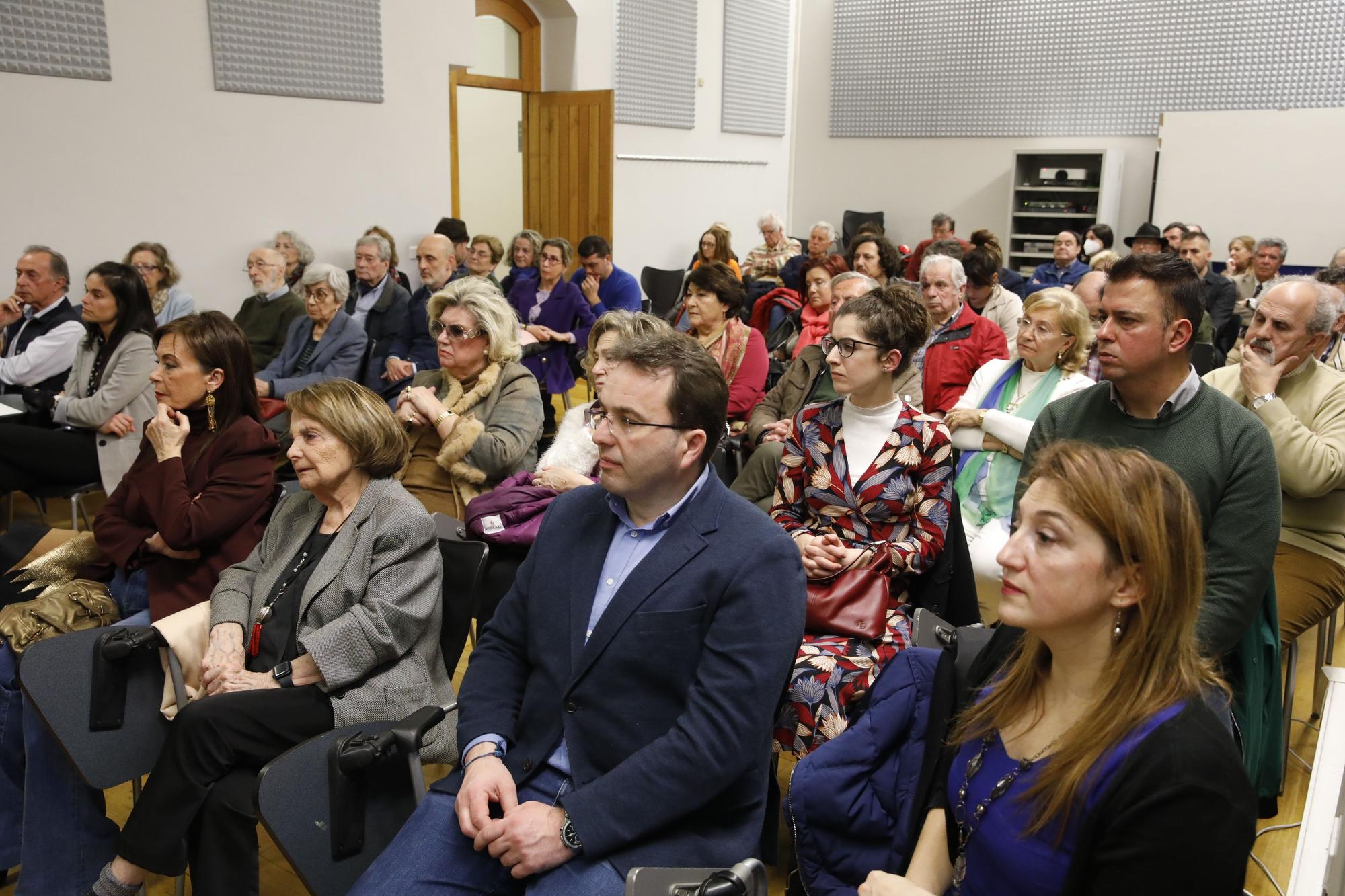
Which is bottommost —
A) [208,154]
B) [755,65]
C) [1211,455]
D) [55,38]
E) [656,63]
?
[1211,455]

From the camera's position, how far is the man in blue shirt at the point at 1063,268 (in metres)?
8.27

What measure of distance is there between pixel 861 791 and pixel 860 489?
3.75 feet

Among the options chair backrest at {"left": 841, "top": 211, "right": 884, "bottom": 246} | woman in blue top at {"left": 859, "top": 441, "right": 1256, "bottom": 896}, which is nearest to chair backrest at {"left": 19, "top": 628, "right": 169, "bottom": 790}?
woman in blue top at {"left": 859, "top": 441, "right": 1256, "bottom": 896}

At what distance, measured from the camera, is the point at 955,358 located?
4.36 metres

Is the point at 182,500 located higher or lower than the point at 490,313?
lower

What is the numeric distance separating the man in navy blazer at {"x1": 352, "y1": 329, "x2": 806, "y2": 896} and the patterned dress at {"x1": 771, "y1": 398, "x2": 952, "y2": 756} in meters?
A: 0.55

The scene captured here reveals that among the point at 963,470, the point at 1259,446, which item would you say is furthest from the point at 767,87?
the point at 1259,446

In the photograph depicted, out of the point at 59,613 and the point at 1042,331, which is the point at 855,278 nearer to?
the point at 1042,331

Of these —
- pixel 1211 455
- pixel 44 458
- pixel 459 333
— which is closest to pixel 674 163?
pixel 44 458

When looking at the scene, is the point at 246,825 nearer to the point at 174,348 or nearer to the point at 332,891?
the point at 332,891

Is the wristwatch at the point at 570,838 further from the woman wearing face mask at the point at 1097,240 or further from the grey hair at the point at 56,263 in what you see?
the woman wearing face mask at the point at 1097,240

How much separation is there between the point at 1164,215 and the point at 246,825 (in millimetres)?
10622

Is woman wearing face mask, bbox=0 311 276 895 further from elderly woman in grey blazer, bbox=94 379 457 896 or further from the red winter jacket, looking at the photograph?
the red winter jacket

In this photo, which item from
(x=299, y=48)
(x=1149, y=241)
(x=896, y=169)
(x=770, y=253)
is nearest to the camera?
(x=299, y=48)
